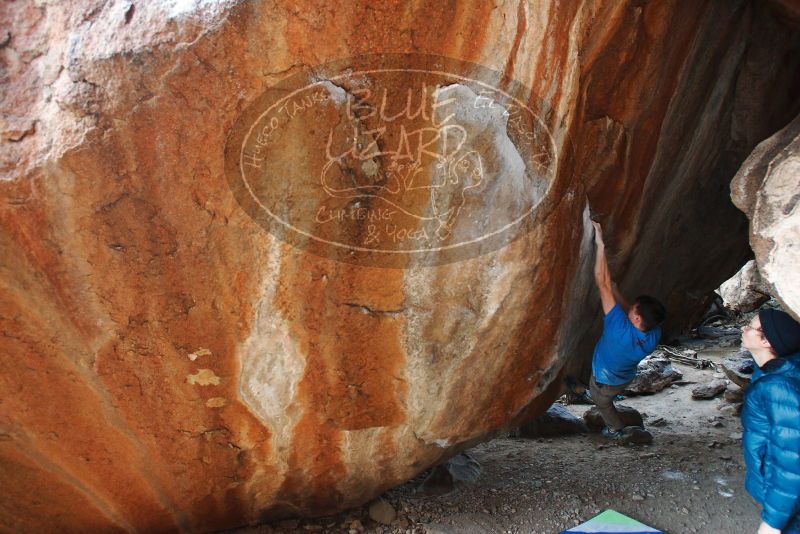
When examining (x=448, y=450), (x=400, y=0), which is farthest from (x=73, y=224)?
(x=448, y=450)

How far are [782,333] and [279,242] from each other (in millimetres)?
2014

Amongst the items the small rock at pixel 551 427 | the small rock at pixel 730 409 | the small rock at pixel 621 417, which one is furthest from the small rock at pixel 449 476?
the small rock at pixel 730 409

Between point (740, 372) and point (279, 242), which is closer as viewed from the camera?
A: point (279, 242)

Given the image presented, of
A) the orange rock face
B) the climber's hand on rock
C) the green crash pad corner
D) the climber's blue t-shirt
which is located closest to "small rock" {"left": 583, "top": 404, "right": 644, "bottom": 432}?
the climber's blue t-shirt

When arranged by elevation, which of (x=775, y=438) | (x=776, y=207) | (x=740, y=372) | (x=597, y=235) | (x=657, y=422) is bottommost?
(x=657, y=422)

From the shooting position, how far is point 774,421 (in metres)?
2.46

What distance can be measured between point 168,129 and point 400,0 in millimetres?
917

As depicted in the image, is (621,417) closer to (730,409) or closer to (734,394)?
(730,409)

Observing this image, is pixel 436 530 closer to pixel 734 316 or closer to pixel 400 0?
pixel 400 0

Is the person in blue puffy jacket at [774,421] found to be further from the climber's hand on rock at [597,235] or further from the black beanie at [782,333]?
the climber's hand on rock at [597,235]

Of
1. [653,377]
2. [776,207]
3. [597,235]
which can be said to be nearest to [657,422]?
[653,377]

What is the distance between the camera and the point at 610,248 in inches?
150

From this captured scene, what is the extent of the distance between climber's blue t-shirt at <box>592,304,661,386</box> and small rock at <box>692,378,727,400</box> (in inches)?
73.7

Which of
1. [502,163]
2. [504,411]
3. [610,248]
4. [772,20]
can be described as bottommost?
[504,411]
